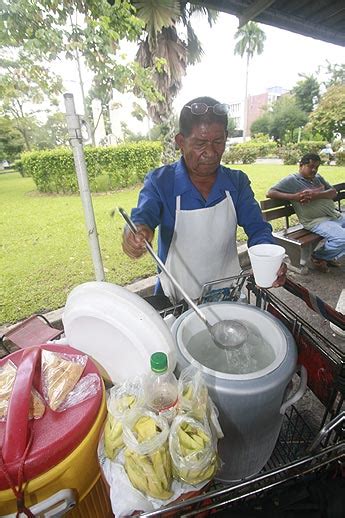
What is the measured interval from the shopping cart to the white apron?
52cm

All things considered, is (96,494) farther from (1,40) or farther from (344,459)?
(1,40)

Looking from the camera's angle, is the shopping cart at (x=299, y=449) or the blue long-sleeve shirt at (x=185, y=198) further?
the blue long-sleeve shirt at (x=185, y=198)

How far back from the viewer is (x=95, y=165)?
34.1ft

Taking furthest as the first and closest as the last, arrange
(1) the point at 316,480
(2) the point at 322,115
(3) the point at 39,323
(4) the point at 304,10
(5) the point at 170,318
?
(2) the point at 322,115 → (4) the point at 304,10 → (3) the point at 39,323 → (5) the point at 170,318 → (1) the point at 316,480

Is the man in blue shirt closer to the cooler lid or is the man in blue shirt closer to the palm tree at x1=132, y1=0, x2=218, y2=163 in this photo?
the cooler lid

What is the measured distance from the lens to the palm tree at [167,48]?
4.41 metres

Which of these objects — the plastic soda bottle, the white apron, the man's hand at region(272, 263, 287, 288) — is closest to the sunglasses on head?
the white apron

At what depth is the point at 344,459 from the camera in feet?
2.97

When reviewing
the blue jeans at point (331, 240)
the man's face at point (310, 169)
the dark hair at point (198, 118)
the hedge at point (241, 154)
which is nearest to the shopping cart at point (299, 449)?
the dark hair at point (198, 118)

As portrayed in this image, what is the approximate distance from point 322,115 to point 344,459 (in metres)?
26.2

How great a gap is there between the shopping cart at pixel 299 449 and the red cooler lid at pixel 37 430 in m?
0.28

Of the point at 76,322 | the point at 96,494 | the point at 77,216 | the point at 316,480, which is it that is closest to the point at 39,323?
the point at 76,322

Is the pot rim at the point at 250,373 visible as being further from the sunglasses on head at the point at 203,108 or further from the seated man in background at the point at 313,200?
the seated man in background at the point at 313,200

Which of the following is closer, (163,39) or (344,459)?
(344,459)
